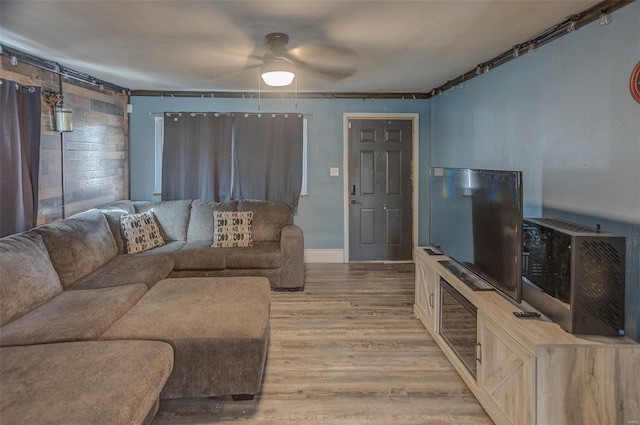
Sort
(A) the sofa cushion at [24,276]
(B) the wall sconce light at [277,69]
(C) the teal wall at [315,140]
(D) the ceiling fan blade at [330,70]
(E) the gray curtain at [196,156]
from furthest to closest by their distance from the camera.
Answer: (C) the teal wall at [315,140], (E) the gray curtain at [196,156], (D) the ceiling fan blade at [330,70], (B) the wall sconce light at [277,69], (A) the sofa cushion at [24,276]

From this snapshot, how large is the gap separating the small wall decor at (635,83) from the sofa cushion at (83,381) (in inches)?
103

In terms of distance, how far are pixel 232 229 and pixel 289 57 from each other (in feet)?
6.65

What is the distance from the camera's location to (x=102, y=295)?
109 inches

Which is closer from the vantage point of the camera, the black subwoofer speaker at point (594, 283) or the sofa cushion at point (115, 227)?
the black subwoofer speaker at point (594, 283)

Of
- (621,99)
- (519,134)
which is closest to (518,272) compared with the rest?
(621,99)

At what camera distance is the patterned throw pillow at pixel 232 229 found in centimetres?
458

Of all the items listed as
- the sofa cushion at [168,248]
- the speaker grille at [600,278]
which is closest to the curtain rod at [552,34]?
the speaker grille at [600,278]

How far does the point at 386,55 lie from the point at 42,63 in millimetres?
2963

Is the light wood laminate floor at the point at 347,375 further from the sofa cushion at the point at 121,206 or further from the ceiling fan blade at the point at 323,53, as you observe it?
the ceiling fan blade at the point at 323,53

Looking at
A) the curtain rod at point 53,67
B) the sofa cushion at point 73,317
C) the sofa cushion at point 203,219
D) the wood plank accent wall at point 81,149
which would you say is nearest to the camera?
the sofa cushion at point 73,317

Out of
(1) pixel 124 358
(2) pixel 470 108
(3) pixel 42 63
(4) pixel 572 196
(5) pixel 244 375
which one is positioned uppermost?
(3) pixel 42 63

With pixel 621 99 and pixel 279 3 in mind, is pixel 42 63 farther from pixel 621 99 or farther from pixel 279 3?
pixel 621 99

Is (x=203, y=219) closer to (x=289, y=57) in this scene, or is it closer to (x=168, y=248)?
(x=168, y=248)

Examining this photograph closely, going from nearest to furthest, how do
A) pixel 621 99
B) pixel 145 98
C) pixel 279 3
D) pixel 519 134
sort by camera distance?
pixel 621 99 → pixel 279 3 → pixel 519 134 → pixel 145 98
